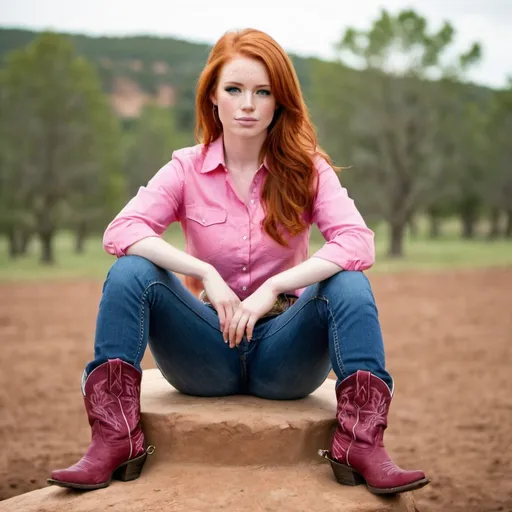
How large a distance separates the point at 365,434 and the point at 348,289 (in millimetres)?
435

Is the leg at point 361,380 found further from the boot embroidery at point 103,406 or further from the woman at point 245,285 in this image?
the boot embroidery at point 103,406

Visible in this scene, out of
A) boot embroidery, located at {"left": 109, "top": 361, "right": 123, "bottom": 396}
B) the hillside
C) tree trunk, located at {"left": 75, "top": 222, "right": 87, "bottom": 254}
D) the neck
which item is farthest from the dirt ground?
the hillside

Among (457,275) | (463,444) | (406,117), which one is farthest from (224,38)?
(406,117)

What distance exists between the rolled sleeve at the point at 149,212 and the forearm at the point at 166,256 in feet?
0.10

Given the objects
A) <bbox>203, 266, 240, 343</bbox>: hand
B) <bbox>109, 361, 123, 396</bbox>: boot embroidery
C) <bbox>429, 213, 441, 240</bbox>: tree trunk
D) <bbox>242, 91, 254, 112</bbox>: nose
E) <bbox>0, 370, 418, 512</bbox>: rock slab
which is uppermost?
<bbox>242, 91, 254, 112</bbox>: nose

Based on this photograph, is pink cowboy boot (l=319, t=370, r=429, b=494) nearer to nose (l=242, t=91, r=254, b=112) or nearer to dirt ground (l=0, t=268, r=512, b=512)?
nose (l=242, t=91, r=254, b=112)

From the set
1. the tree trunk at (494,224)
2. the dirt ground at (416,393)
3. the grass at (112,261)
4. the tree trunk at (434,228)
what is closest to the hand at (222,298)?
the dirt ground at (416,393)

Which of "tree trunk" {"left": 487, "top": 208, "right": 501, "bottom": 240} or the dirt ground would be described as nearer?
the dirt ground

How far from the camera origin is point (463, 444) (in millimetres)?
4344

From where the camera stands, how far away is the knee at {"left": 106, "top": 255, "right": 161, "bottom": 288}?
2439 millimetres

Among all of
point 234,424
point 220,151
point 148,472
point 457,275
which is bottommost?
point 457,275

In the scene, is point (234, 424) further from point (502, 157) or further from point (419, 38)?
point (502, 157)

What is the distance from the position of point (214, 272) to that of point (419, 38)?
855 inches

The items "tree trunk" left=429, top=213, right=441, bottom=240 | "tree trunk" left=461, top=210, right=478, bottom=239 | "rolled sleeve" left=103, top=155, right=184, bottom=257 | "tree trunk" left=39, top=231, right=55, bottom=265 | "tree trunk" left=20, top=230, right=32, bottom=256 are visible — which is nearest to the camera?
"rolled sleeve" left=103, top=155, right=184, bottom=257
